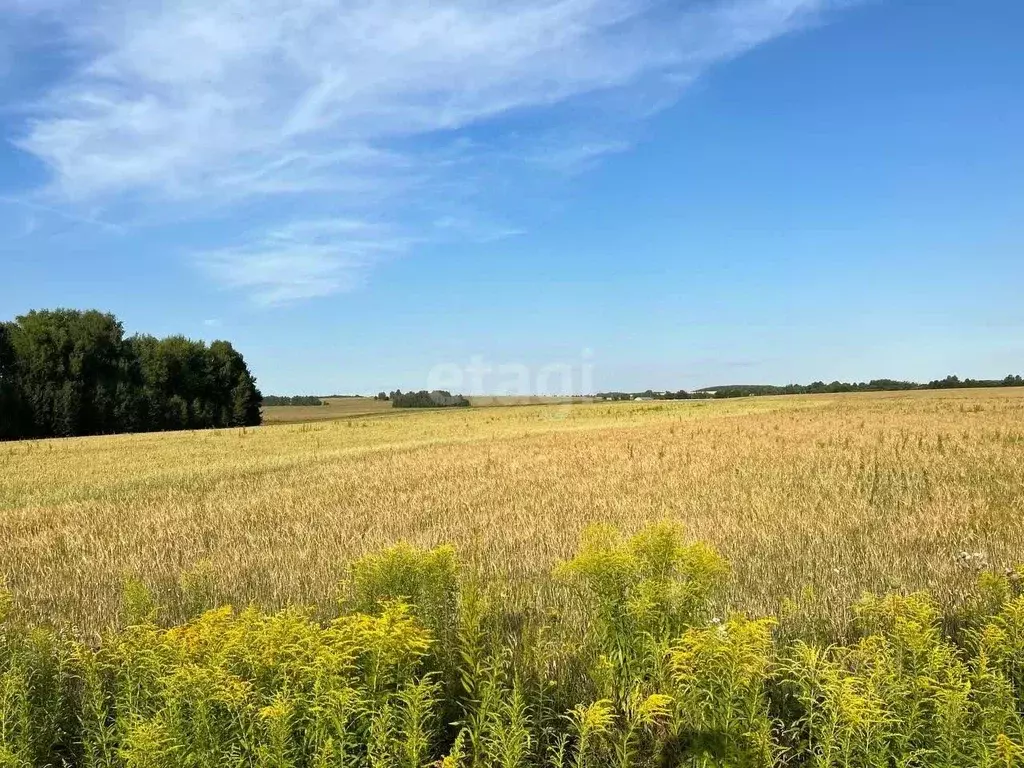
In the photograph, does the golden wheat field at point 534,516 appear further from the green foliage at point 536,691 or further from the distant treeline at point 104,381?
the distant treeline at point 104,381

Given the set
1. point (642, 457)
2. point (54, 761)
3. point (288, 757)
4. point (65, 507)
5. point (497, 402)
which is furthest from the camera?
point (497, 402)

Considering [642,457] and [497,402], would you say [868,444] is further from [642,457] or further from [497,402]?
[497,402]

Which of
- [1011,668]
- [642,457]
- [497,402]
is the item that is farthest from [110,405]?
[1011,668]

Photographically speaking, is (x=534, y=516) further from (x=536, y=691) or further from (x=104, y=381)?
(x=104, y=381)

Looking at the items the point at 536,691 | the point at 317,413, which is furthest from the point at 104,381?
the point at 536,691

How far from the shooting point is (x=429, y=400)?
110 meters

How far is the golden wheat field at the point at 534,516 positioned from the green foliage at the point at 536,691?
1.45 meters

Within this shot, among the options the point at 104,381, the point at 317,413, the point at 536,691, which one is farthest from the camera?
the point at 317,413

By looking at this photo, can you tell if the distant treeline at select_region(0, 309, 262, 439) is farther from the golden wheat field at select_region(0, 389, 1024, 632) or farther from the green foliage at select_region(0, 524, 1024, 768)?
the green foliage at select_region(0, 524, 1024, 768)

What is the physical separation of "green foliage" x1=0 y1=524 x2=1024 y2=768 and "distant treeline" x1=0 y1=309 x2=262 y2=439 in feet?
220

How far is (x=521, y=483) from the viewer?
1313 cm

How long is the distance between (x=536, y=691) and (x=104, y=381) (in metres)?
73.6

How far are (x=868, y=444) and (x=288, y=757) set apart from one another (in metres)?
18.3

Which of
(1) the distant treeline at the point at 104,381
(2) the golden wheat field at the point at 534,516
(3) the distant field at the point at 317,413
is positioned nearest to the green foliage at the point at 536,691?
(2) the golden wheat field at the point at 534,516
